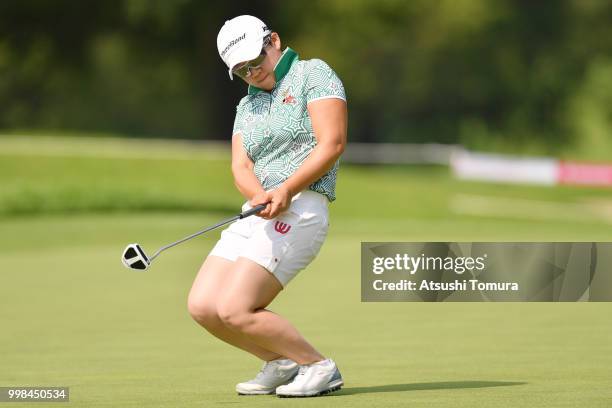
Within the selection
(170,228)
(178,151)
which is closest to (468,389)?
(170,228)

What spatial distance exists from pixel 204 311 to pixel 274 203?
582mm

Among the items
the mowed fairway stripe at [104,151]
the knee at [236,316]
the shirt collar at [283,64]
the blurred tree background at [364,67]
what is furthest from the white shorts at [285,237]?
the blurred tree background at [364,67]

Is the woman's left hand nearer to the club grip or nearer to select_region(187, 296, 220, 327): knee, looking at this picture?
the club grip

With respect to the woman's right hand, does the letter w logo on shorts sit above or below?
below

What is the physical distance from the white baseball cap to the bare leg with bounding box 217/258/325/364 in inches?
35.1

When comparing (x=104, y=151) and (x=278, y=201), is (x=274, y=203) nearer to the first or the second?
(x=278, y=201)

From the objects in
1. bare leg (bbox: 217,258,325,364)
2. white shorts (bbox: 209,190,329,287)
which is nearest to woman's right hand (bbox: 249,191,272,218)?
white shorts (bbox: 209,190,329,287)

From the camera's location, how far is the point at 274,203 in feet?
19.4

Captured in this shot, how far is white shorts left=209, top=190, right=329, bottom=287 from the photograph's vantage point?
5992mm

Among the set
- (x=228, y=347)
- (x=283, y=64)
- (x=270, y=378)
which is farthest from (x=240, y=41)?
(x=228, y=347)

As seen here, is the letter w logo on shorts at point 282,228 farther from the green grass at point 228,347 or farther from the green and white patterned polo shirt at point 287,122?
the green grass at point 228,347

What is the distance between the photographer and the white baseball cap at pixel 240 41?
6.06 meters

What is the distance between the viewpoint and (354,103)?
46.4 meters

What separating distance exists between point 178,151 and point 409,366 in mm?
20122
